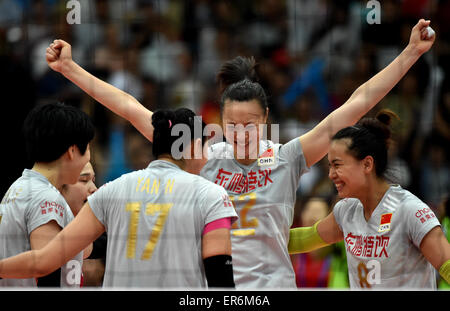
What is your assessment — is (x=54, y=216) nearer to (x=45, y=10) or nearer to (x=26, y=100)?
(x=26, y=100)

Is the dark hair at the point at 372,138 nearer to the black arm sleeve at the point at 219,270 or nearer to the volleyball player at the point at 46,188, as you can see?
the black arm sleeve at the point at 219,270

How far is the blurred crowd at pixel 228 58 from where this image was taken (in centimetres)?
484

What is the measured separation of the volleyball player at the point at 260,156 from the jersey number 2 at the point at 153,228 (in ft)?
2.54

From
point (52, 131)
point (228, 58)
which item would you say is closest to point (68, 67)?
point (52, 131)

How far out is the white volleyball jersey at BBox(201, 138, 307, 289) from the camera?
10.7 feet

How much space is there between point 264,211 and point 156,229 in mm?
840

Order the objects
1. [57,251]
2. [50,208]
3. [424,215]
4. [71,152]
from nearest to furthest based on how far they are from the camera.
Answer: [57,251] → [50,208] → [71,152] → [424,215]

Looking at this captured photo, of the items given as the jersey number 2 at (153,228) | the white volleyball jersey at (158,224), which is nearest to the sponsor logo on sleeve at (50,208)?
the white volleyball jersey at (158,224)

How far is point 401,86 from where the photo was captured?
514 cm

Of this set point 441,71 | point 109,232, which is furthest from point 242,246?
point 441,71

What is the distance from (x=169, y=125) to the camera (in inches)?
103

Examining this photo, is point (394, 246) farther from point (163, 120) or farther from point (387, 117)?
point (163, 120)

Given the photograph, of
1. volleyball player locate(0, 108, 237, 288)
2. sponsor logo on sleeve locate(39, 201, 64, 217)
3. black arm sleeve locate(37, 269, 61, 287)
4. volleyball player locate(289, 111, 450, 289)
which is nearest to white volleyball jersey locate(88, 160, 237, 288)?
volleyball player locate(0, 108, 237, 288)

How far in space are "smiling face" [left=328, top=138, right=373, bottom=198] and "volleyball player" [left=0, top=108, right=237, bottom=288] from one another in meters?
0.86
